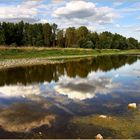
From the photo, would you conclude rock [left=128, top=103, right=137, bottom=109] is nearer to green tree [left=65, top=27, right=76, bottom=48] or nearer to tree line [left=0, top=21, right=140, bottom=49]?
tree line [left=0, top=21, right=140, bottom=49]

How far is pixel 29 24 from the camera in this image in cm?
12219

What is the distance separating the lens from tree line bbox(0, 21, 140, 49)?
108 meters

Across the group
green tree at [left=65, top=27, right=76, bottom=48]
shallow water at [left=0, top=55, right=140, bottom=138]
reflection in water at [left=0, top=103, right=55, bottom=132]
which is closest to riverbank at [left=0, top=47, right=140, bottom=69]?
green tree at [left=65, top=27, right=76, bottom=48]

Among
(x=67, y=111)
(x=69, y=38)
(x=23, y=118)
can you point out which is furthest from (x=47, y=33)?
(x=23, y=118)

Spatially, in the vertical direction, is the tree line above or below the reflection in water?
above

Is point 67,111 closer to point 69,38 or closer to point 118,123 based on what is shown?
point 118,123

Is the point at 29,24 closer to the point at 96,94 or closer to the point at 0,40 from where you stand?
the point at 0,40

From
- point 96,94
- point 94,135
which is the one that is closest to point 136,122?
point 94,135

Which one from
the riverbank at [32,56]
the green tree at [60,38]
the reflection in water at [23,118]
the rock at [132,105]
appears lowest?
the reflection in water at [23,118]

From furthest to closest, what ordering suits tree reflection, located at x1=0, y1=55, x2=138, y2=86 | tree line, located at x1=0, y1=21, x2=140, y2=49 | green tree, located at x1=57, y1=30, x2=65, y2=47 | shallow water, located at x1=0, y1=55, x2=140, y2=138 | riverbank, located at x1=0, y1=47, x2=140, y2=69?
green tree, located at x1=57, y1=30, x2=65, y2=47 → tree line, located at x1=0, y1=21, x2=140, y2=49 → riverbank, located at x1=0, y1=47, x2=140, y2=69 → tree reflection, located at x1=0, y1=55, x2=138, y2=86 → shallow water, located at x1=0, y1=55, x2=140, y2=138

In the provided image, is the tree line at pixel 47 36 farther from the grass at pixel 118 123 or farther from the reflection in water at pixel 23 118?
the grass at pixel 118 123

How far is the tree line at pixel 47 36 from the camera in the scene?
108125 mm

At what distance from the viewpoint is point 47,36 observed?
401 ft

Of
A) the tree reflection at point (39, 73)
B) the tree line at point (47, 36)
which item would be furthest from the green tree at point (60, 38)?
the tree reflection at point (39, 73)
